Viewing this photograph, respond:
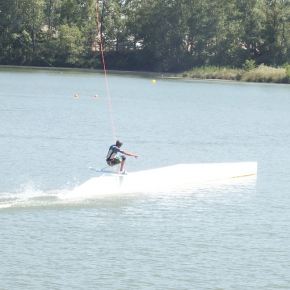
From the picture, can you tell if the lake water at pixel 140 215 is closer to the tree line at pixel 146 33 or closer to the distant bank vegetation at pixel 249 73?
the distant bank vegetation at pixel 249 73

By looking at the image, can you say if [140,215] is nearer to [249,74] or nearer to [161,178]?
[161,178]

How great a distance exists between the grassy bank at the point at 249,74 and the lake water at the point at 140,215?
4341 cm

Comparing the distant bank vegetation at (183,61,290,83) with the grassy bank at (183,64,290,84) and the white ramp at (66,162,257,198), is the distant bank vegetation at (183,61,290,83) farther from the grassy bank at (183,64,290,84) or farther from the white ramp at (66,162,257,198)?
the white ramp at (66,162,257,198)

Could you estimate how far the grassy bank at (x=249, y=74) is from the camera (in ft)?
248

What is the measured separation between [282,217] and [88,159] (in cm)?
867

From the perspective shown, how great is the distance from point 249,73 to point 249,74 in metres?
0.30

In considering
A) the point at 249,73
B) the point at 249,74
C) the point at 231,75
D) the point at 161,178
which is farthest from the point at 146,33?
the point at 161,178

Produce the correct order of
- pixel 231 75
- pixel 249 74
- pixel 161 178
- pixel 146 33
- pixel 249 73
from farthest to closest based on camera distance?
pixel 146 33
pixel 231 75
pixel 249 73
pixel 249 74
pixel 161 178

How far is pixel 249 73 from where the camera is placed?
7781cm

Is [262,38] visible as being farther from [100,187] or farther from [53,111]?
[100,187]

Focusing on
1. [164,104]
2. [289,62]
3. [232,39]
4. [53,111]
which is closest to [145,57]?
[232,39]

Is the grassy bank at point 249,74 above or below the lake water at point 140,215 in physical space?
above

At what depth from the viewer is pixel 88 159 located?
22.8m

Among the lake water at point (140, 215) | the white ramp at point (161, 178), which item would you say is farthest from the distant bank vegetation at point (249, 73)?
the white ramp at point (161, 178)
